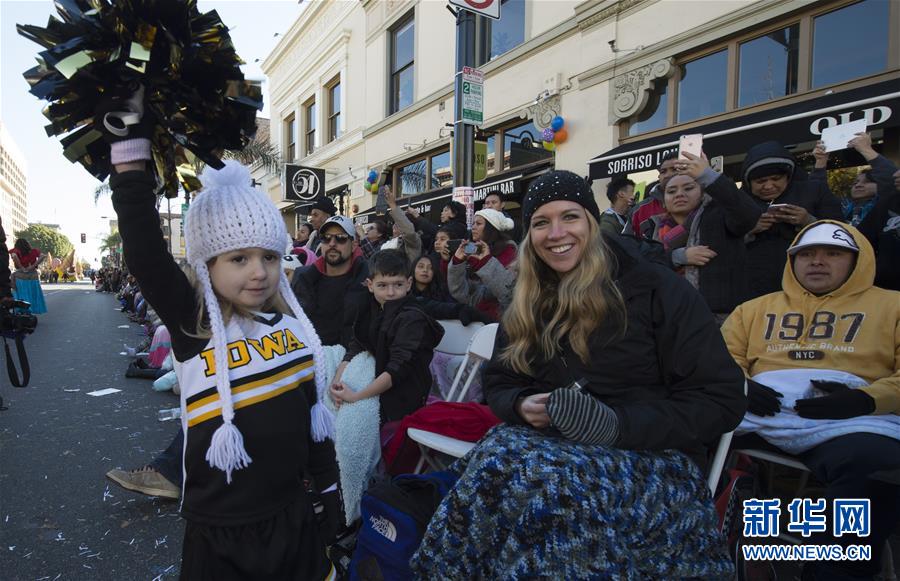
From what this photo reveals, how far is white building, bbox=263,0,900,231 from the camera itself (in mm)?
5453

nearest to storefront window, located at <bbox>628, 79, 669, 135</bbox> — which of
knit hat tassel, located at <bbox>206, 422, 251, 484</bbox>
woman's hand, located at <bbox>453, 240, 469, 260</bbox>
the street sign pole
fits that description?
the street sign pole

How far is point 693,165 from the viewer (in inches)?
119

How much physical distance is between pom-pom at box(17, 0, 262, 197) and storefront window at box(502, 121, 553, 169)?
7.92m

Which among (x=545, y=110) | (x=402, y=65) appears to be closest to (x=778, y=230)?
(x=545, y=110)

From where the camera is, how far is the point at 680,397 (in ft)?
5.89

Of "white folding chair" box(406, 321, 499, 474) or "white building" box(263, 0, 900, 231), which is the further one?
"white building" box(263, 0, 900, 231)

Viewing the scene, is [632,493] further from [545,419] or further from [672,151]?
[672,151]

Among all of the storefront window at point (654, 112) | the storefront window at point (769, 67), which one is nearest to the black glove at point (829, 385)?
the storefront window at point (769, 67)

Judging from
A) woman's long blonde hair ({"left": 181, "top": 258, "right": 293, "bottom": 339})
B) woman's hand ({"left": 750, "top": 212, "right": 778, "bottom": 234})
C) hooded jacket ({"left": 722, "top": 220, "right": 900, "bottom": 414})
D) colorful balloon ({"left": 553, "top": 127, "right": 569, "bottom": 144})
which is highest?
colorful balloon ({"left": 553, "top": 127, "right": 569, "bottom": 144})

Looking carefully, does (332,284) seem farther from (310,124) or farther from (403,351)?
(310,124)

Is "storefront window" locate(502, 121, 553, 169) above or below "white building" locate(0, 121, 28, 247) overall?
below

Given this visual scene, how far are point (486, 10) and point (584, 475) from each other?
4830mm

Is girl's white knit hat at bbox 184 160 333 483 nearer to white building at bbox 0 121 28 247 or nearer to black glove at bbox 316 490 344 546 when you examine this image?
black glove at bbox 316 490 344 546

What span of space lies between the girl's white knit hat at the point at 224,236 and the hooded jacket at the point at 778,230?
281cm
